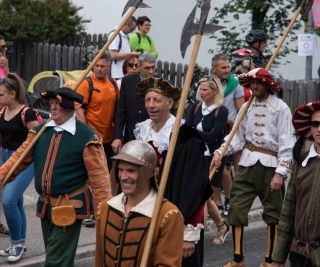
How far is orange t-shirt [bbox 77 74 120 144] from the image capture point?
10062 mm

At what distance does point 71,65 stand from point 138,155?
12067 mm

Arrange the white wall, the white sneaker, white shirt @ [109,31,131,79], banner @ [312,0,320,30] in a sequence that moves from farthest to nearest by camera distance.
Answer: the white wall < banner @ [312,0,320,30] < white shirt @ [109,31,131,79] < the white sneaker

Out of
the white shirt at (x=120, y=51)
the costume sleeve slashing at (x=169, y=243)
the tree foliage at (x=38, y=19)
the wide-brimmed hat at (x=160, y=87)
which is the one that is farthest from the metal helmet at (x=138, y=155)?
the tree foliage at (x=38, y=19)

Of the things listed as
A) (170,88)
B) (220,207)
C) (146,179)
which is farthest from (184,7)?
(146,179)

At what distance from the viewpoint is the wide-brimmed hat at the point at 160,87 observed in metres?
7.26

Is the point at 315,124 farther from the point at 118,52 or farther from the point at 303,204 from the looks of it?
the point at 118,52

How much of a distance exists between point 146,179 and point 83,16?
13.8 metres

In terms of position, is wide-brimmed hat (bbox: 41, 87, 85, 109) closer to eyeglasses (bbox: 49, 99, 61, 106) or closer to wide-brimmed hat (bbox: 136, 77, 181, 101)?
eyeglasses (bbox: 49, 99, 61, 106)

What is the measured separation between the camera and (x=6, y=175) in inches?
280

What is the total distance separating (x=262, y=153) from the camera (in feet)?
28.1

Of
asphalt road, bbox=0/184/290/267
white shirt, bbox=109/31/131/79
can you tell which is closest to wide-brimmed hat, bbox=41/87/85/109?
asphalt road, bbox=0/184/290/267

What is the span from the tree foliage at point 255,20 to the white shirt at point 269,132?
869 cm

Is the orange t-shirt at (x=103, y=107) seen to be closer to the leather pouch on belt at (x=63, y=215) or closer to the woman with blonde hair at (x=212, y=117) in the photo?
the woman with blonde hair at (x=212, y=117)

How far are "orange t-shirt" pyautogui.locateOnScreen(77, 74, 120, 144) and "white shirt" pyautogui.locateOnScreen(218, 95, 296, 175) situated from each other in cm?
195
